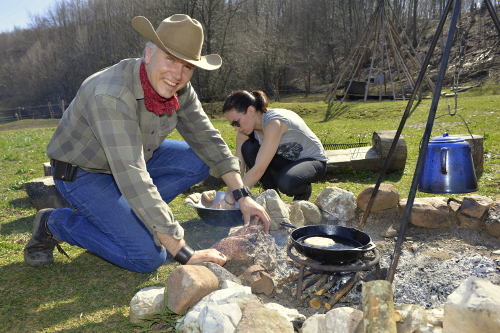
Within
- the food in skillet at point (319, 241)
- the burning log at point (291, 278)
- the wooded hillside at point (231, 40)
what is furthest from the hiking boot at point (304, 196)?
the wooded hillside at point (231, 40)

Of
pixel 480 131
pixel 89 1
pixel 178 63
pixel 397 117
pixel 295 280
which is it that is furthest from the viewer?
pixel 89 1

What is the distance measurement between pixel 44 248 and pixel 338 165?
3.68 meters

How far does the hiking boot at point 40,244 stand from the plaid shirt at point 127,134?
19.1 inches

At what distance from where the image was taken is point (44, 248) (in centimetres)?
294

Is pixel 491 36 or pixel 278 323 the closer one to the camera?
pixel 278 323

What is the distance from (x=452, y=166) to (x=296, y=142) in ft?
5.40

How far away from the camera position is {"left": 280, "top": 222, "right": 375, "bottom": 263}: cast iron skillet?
221cm

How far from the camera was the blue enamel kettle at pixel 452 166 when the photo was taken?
2.94 m

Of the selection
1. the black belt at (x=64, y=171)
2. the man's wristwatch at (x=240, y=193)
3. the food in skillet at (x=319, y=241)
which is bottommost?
the food in skillet at (x=319, y=241)

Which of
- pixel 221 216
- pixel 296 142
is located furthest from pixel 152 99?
pixel 296 142

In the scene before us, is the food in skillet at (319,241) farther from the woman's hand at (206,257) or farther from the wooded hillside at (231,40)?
the wooded hillside at (231,40)

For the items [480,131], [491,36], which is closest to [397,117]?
[480,131]

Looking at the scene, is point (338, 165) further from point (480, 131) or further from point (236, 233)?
point (480, 131)

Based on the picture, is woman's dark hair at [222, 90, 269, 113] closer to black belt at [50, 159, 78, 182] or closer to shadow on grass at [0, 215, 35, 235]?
black belt at [50, 159, 78, 182]
